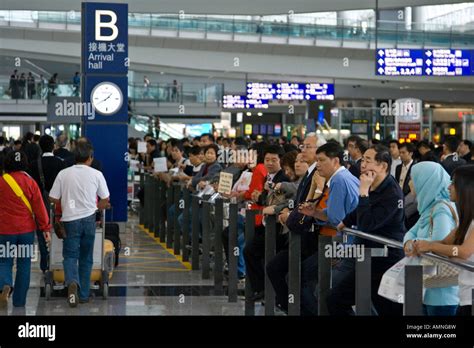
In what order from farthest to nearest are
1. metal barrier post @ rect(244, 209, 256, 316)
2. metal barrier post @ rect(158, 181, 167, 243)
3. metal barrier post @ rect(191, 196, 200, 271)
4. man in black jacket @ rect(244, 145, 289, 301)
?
1. metal barrier post @ rect(158, 181, 167, 243)
2. metal barrier post @ rect(191, 196, 200, 271)
3. metal barrier post @ rect(244, 209, 256, 316)
4. man in black jacket @ rect(244, 145, 289, 301)

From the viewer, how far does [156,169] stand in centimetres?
2023

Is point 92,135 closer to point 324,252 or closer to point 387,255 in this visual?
point 324,252

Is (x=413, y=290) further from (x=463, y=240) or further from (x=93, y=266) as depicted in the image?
(x=93, y=266)

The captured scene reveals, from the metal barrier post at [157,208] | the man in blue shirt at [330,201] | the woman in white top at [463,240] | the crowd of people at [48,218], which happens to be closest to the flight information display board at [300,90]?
the metal barrier post at [157,208]

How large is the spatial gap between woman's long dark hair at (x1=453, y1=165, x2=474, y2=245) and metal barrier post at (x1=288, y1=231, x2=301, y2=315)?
10.1 ft

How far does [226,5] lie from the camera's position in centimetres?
2530

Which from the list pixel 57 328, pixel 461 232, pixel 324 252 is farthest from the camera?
pixel 324 252

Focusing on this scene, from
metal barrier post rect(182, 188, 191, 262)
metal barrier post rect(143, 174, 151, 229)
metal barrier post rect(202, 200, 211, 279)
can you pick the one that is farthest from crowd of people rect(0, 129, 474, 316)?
metal barrier post rect(143, 174, 151, 229)

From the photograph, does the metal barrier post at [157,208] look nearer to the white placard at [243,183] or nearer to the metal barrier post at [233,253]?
the white placard at [243,183]

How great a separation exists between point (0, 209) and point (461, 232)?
635 cm

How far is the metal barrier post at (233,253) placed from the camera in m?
12.2

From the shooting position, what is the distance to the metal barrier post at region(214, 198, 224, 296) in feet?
42.7

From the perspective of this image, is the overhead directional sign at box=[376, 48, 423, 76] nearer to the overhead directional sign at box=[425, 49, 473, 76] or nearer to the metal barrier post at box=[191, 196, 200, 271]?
the overhead directional sign at box=[425, 49, 473, 76]

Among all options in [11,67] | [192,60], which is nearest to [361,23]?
[192,60]
